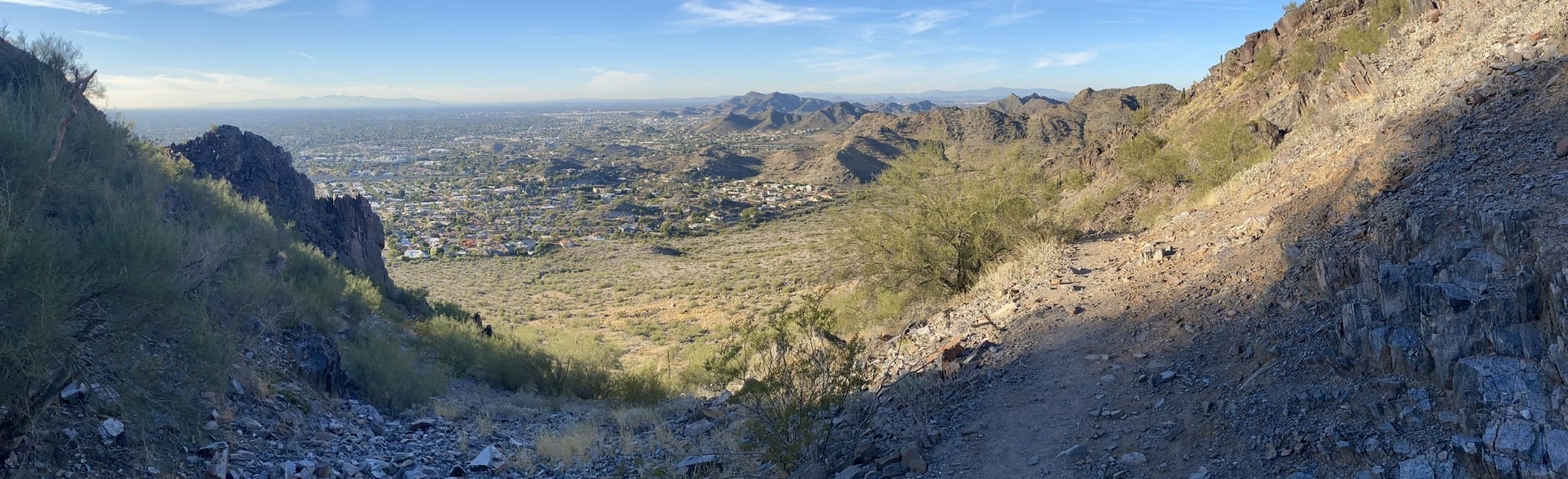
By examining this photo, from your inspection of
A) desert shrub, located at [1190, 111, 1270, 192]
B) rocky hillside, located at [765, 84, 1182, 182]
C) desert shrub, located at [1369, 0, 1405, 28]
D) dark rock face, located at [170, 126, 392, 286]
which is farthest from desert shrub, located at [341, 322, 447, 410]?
rocky hillside, located at [765, 84, 1182, 182]

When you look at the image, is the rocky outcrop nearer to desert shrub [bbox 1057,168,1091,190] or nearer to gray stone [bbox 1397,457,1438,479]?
gray stone [bbox 1397,457,1438,479]

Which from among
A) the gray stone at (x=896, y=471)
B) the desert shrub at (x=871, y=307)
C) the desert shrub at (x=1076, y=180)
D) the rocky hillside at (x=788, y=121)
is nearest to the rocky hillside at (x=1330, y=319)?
the gray stone at (x=896, y=471)

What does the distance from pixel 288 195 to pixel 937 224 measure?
21.5 metres

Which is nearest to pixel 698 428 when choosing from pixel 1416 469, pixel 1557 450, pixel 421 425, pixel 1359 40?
pixel 421 425

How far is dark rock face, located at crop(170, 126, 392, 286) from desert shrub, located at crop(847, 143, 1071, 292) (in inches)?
619

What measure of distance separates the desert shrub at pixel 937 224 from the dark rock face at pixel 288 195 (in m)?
15.7

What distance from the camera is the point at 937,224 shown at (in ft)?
47.2

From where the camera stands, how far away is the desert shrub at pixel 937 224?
14297 mm

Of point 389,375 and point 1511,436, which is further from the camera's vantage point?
point 389,375

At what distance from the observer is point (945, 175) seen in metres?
15.1

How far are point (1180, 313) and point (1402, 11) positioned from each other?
695 inches

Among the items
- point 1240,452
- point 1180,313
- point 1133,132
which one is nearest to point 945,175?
point 1180,313

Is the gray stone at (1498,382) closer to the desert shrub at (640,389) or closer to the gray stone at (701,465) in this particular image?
the gray stone at (701,465)

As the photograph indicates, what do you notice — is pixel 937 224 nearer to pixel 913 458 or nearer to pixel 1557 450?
pixel 913 458
